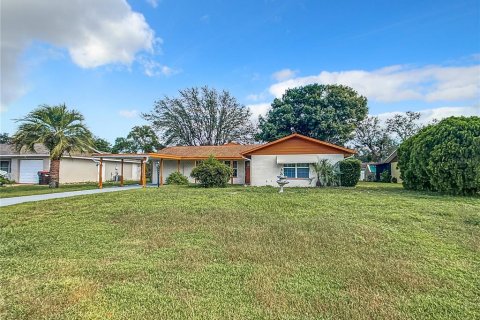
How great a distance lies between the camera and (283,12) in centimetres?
1446

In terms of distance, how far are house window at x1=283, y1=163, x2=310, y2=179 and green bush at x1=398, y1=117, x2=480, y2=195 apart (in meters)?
6.95

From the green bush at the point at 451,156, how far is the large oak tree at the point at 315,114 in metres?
16.4

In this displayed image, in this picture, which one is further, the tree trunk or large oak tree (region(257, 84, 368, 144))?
large oak tree (region(257, 84, 368, 144))

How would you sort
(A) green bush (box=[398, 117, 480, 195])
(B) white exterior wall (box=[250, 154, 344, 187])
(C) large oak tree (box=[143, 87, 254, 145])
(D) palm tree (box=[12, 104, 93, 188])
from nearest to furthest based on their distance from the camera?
(A) green bush (box=[398, 117, 480, 195]) < (D) palm tree (box=[12, 104, 93, 188]) < (B) white exterior wall (box=[250, 154, 344, 187]) < (C) large oak tree (box=[143, 87, 254, 145])

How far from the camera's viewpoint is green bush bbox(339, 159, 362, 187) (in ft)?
64.3

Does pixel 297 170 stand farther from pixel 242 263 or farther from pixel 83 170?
pixel 83 170

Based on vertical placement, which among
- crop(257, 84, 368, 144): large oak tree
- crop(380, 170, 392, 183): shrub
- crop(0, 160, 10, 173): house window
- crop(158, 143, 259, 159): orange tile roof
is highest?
crop(257, 84, 368, 144): large oak tree

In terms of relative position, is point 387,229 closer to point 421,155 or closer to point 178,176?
point 421,155

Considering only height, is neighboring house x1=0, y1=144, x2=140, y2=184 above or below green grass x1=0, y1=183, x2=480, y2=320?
above

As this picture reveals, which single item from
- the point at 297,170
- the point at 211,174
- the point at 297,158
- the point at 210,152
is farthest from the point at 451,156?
the point at 210,152

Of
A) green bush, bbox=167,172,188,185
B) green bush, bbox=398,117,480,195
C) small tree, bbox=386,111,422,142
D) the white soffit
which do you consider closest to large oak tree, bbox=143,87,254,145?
green bush, bbox=167,172,188,185

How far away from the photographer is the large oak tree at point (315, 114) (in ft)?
105

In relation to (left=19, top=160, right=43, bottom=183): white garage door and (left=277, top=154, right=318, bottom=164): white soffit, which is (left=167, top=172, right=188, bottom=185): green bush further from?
(left=19, top=160, right=43, bottom=183): white garage door

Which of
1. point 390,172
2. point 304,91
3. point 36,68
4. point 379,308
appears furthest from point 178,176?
point 390,172
